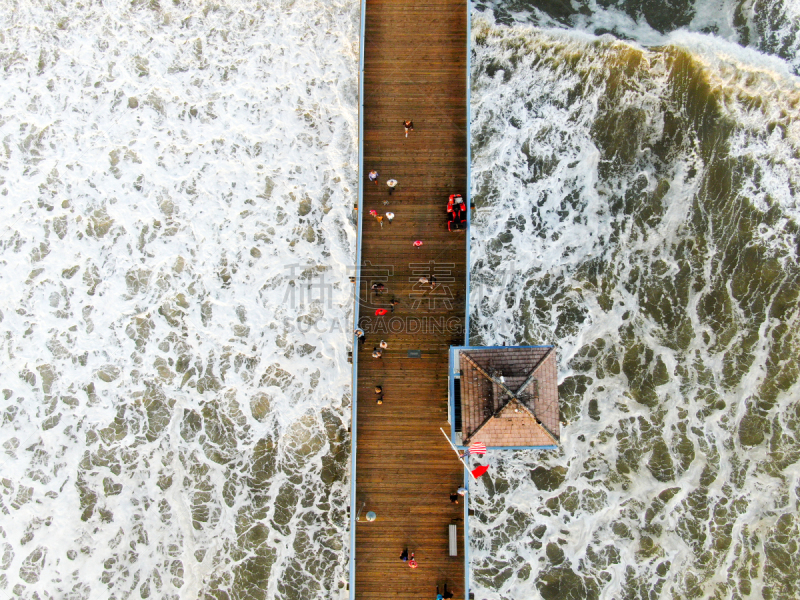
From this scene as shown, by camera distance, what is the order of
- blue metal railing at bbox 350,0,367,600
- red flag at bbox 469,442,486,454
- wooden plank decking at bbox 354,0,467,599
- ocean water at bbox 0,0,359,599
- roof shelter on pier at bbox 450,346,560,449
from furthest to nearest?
1. ocean water at bbox 0,0,359,599
2. wooden plank decking at bbox 354,0,467,599
3. blue metal railing at bbox 350,0,367,600
4. roof shelter on pier at bbox 450,346,560,449
5. red flag at bbox 469,442,486,454

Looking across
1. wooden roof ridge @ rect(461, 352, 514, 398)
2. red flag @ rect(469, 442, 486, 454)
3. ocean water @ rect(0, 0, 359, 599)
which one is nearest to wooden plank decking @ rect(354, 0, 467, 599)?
wooden roof ridge @ rect(461, 352, 514, 398)

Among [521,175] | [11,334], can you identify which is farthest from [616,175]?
[11,334]

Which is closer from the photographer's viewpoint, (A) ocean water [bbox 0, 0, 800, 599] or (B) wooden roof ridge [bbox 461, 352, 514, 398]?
(B) wooden roof ridge [bbox 461, 352, 514, 398]

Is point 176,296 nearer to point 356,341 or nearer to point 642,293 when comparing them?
point 356,341

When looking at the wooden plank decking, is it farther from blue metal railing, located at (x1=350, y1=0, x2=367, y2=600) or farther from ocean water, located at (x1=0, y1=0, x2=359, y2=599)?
ocean water, located at (x1=0, y1=0, x2=359, y2=599)

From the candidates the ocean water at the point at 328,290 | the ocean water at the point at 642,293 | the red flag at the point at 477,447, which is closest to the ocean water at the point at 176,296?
the ocean water at the point at 328,290

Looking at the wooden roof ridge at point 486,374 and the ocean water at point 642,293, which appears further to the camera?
the ocean water at point 642,293

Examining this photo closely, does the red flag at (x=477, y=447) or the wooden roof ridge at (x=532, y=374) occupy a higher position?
the wooden roof ridge at (x=532, y=374)

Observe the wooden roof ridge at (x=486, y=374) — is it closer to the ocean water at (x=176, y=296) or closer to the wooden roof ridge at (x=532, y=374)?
the wooden roof ridge at (x=532, y=374)
